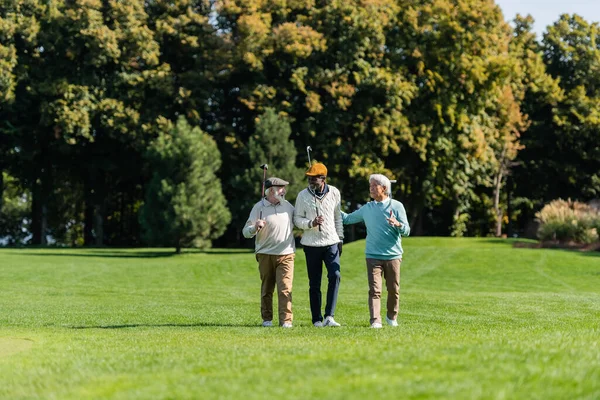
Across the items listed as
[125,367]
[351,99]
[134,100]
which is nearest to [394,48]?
[351,99]

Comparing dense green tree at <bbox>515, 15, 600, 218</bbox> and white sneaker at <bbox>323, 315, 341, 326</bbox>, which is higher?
dense green tree at <bbox>515, 15, 600, 218</bbox>

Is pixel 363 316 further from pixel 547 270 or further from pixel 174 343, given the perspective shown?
pixel 547 270

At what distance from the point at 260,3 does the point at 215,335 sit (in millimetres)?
37804

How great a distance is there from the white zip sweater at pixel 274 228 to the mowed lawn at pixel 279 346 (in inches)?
44.5

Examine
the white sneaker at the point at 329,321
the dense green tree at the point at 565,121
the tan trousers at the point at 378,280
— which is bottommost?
the white sneaker at the point at 329,321

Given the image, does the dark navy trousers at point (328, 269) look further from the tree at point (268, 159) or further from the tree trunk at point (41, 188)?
the tree trunk at point (41, 188)

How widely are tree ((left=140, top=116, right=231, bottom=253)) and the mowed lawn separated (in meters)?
14.3

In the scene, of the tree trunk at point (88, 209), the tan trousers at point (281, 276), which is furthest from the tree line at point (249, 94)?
the tan trousers at point (281, 276)

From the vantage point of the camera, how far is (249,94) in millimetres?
46531

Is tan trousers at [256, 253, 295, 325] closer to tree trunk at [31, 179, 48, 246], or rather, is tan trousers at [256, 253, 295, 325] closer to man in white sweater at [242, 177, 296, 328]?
man in white sweater at [242, 177, 296, 328]

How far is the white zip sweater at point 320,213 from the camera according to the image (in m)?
12.8

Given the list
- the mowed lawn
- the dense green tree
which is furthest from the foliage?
the mowed lawn

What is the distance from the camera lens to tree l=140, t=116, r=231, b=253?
41.2 m

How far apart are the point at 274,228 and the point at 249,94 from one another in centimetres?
3404
